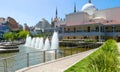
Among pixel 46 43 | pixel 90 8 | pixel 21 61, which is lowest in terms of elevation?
pixel 21 61

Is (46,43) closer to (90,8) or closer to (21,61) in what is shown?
(21,61)

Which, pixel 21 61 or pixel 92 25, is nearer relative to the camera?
pixel 21 61

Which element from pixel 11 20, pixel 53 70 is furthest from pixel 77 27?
pixel 11 20

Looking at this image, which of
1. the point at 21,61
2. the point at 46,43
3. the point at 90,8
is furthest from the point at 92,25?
the point at 21,61

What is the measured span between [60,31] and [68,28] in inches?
168

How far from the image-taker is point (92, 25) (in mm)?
53719

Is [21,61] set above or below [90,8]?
below

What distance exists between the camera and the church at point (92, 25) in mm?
52056

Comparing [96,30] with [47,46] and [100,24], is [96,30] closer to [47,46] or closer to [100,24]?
[100,24]

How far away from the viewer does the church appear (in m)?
52.1

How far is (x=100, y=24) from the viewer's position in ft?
169

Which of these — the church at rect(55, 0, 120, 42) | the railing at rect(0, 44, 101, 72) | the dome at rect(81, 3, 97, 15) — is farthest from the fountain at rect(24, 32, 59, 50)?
the dome at rect(81, 3, 97, 15)

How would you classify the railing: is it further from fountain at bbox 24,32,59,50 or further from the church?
the church

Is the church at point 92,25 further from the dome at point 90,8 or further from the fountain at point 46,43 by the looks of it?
the fountain at point 46,43
